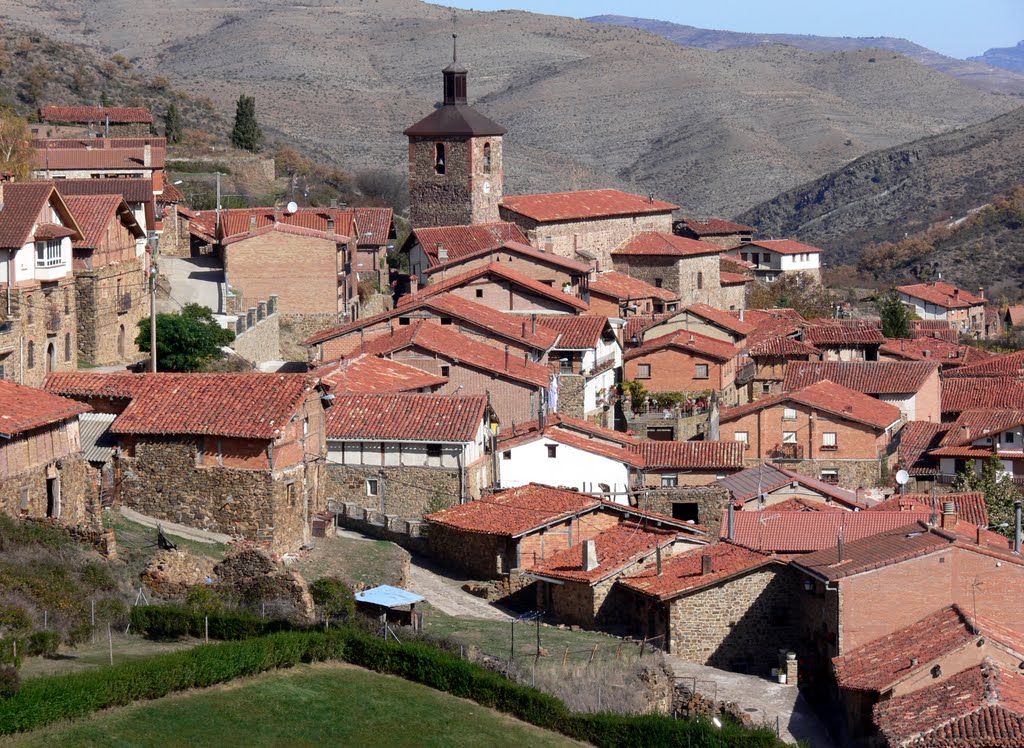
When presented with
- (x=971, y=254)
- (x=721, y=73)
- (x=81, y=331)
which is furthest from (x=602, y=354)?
(x=721, y=73)

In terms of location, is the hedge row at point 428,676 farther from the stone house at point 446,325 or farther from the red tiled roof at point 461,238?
the red tiled roof at point 461,238

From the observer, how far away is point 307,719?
840 inches

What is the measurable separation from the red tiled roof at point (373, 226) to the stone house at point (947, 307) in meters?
34.9

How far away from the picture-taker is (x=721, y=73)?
199 m

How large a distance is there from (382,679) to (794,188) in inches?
5394

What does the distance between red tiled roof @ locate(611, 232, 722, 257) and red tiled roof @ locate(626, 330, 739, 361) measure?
12807mm

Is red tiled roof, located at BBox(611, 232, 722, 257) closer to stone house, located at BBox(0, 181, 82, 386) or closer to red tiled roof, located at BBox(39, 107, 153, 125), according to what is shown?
red tiled roof, located at BBox(39, 107, 153, 125)

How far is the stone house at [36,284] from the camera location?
30.8 metres

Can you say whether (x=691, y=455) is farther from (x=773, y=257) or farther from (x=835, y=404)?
(x=773, y=257)

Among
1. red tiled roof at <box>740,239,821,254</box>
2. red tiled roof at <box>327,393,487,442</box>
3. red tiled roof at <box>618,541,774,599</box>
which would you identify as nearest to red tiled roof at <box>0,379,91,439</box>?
red tiled roof at <box>327,393,487,442</box>

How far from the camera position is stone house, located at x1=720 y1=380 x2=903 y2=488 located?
4856 centimetres

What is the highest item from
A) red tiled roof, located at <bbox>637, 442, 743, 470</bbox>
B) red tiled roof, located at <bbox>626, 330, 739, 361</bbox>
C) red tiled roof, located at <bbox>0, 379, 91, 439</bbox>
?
red tiled roof, located at <bbox>0, 379, 91, 439</bbox>

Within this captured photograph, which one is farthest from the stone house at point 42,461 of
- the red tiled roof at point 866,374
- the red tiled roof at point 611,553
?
the red tiled roof at point 866,374

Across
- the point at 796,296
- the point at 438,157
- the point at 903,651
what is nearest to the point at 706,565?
the point at 903,651
